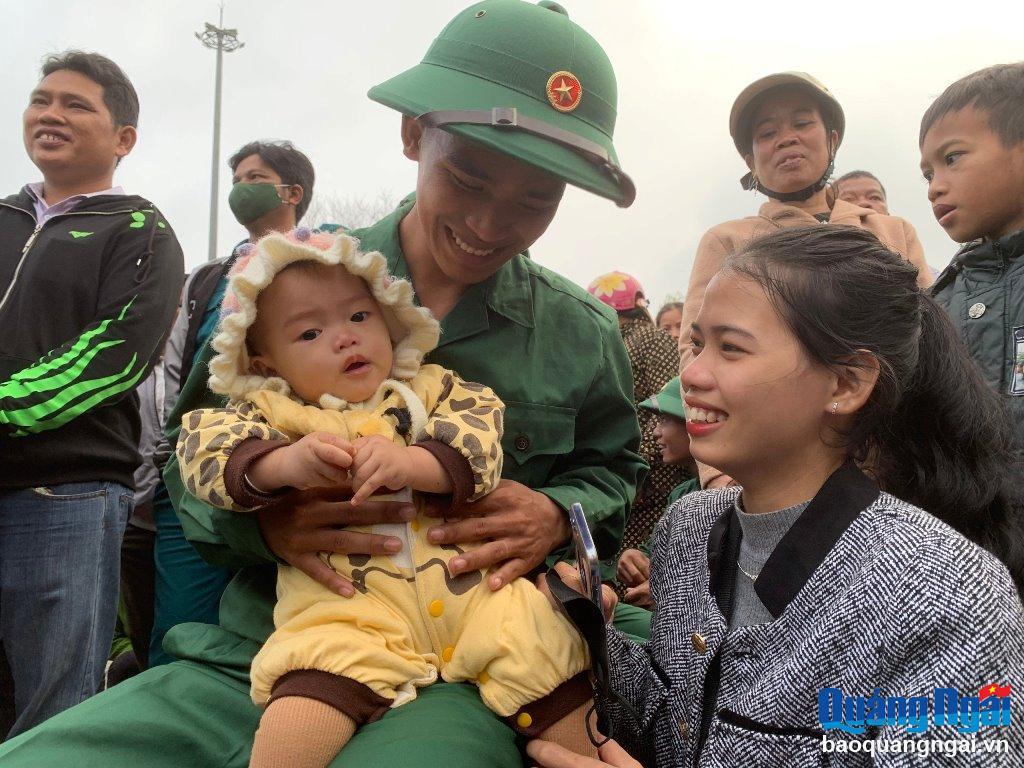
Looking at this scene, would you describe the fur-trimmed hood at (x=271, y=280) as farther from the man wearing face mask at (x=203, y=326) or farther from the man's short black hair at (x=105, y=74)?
the man's short black hair at (x=105, y=74)

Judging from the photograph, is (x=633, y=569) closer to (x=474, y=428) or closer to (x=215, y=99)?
(x=474, y=428)

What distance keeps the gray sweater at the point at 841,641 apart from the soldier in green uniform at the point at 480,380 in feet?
1.22

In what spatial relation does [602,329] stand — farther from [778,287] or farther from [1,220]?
[1,220]

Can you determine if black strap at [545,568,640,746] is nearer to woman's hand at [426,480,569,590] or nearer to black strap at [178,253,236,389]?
woman's hand at [426,480,569,590]

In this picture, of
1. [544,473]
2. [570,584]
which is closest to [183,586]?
[544,473]

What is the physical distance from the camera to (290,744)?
158 centimetres

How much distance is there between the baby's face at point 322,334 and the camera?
78.4 inches

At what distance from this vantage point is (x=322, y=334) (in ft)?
6.59

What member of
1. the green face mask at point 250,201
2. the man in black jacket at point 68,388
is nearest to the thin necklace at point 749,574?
the man in black jacket at point 68,388

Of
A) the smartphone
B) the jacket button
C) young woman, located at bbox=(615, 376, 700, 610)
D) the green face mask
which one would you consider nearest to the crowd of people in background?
the jacket button

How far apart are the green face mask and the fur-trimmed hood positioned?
202 cm

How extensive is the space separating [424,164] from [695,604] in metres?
1.21

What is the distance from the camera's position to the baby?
5.58 ft

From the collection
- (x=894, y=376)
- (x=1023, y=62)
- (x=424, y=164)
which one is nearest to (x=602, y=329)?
(x=424, y=164)
